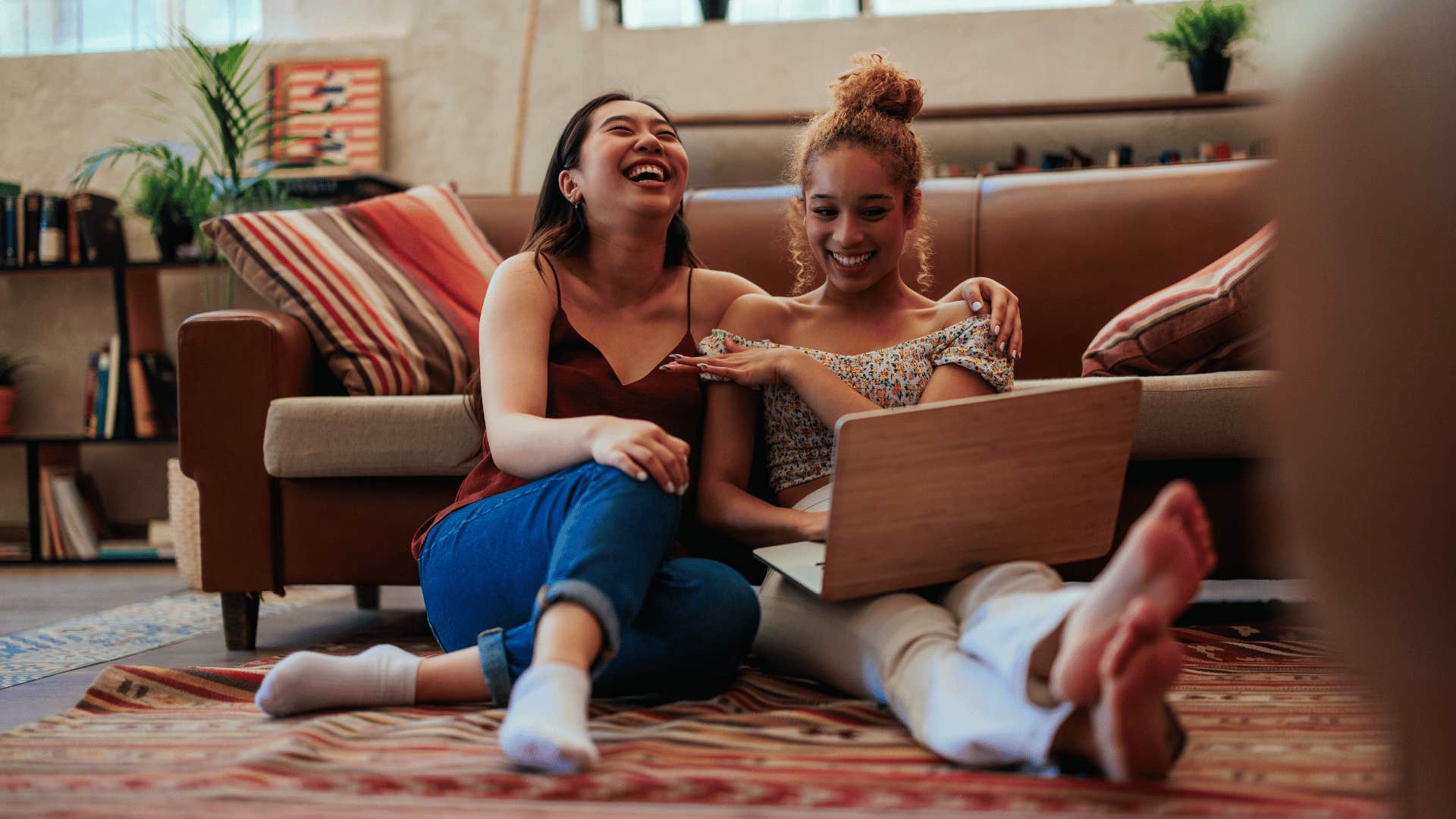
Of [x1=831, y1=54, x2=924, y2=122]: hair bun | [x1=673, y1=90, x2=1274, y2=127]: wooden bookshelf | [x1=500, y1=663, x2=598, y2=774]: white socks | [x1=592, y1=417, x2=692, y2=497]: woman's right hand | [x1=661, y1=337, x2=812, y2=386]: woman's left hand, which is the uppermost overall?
[x1=673, y1=90, x2=1274, y2=127]: wooden bookshelf

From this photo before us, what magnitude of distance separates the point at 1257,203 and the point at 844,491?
497mm

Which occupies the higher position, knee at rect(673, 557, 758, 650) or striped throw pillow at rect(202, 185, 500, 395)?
striped throw pillow at rect(202, 185, 500, 395)

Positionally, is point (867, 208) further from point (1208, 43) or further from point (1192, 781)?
point (1208, 43)

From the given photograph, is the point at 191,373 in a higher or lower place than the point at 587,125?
lower

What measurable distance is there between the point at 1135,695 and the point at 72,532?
3377 mm

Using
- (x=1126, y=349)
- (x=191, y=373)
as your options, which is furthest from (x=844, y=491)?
(x=191, y=373)

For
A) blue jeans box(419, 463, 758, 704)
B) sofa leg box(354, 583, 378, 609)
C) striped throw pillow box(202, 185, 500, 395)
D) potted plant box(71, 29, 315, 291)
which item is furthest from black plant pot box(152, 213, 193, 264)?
blue jeans box(419, 463, 758, 704)

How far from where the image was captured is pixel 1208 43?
3.13 metres

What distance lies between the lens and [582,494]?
117 centimetres

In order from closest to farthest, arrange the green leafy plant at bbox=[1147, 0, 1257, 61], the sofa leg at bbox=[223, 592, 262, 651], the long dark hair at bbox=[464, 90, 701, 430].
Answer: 1. the long dark hair at bbox=[464, 90, 701, 430]
2. the sofa leg at bbox=[223, 592, 262, 651]
3. the green leafy plant at bbox=[1147, 0, 1257, 61]

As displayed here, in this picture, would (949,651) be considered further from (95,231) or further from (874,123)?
(95,231)

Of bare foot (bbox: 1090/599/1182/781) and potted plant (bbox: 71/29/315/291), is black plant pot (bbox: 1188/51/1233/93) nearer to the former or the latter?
potted plant (bbox: 71/29/315/291)

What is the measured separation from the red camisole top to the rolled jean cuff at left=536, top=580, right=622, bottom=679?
0.36m

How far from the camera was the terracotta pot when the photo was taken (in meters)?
3.56
